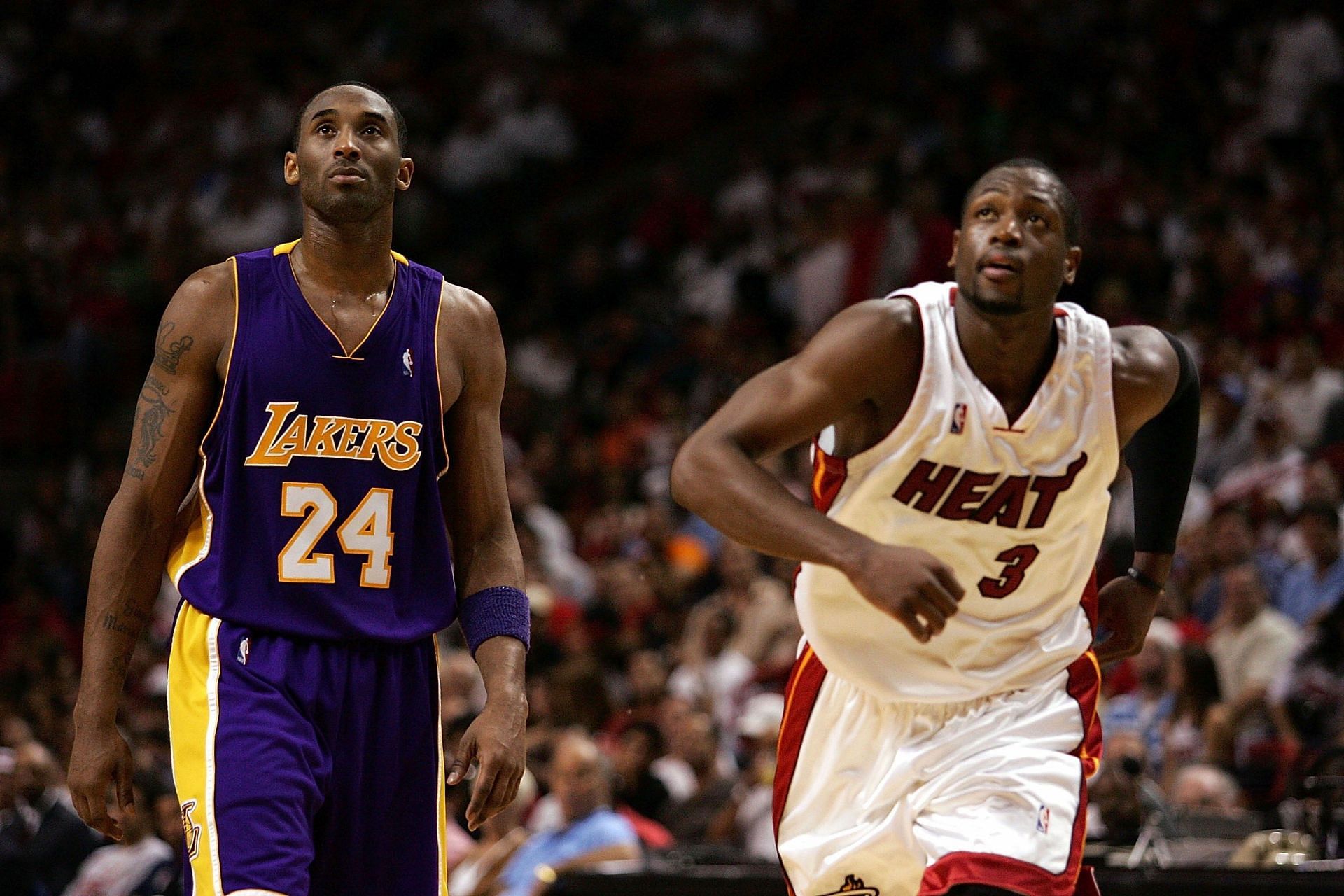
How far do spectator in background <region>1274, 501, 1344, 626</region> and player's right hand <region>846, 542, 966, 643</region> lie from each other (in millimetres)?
5536

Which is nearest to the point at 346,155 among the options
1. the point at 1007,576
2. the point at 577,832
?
the point at 1007,576

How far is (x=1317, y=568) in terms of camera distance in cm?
861

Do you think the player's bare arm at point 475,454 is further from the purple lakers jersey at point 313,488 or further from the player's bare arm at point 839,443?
the player's bare arm at point 839,443

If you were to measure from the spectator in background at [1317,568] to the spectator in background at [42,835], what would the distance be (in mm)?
5628

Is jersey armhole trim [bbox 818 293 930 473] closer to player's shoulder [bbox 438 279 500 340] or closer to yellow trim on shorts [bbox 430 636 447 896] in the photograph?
player's shoulder [bbox 438 279 500 340]

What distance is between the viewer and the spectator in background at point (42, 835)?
801cm

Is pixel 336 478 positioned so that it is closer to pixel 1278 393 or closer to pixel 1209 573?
pixel 1209 573

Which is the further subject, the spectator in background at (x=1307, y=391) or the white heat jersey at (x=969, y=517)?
the spectator in background at (x=1307, y=391)

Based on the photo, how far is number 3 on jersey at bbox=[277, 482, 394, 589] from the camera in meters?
3.89

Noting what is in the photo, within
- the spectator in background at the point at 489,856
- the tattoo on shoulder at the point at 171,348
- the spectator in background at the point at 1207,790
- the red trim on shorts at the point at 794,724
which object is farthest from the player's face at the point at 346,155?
the spectator in background at the point at 1207,790

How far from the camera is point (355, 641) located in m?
3.90

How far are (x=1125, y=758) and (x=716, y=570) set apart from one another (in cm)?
513

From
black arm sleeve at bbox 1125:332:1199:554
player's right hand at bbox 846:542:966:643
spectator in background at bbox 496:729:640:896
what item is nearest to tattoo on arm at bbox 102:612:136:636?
player's right hand at bbox 846:542:966:643

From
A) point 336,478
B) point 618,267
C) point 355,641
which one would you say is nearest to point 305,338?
point 336,478
